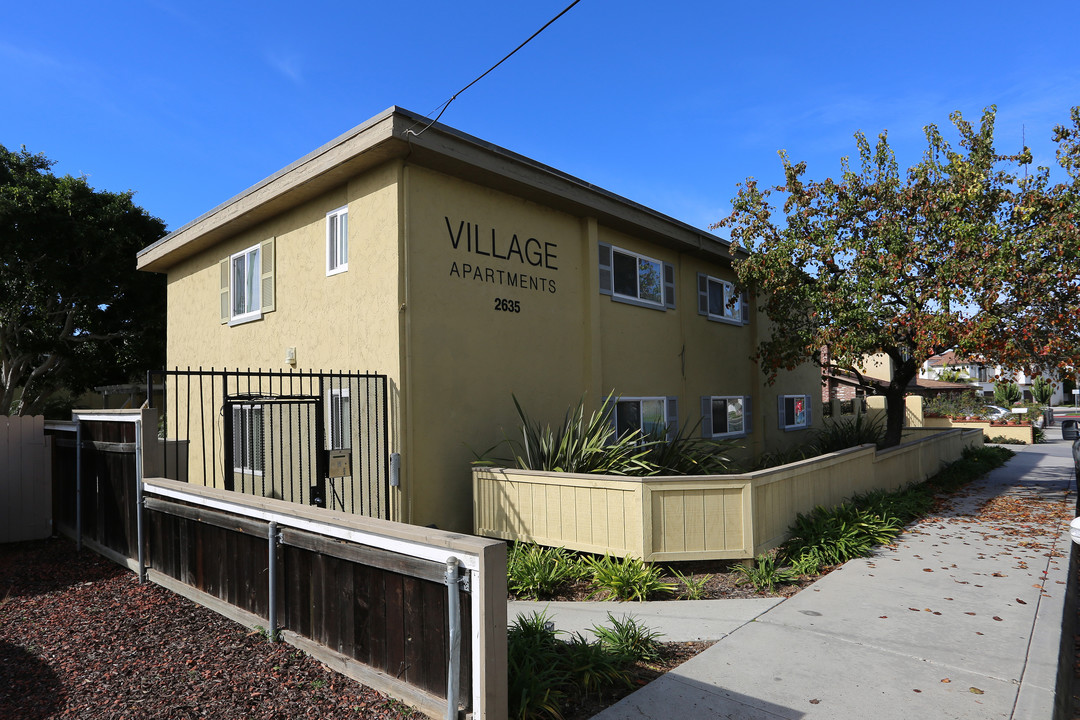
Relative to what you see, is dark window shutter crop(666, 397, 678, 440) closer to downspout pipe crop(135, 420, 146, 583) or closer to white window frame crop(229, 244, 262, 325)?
white window frame crop(229, 244, 262, 325)

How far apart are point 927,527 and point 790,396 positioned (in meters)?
8.11

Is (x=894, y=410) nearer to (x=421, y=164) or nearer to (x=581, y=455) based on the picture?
(x=581, y=455)

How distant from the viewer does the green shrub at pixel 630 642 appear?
197 inches

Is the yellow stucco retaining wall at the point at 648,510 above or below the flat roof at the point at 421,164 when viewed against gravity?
below

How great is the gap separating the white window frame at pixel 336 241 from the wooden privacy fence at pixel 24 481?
4.37m

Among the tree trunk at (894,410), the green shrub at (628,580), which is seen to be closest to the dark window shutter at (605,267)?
the green shrub at (628,580)

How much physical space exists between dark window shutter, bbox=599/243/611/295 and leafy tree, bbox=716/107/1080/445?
9.34 ft

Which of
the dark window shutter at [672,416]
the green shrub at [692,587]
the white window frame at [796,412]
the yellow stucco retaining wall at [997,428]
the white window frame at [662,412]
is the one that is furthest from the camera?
the yellow stucco retaining wall at [997,428]

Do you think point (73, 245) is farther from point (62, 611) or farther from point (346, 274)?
point (62, 611)

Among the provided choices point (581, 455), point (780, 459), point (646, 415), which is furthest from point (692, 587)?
point (780, 459)

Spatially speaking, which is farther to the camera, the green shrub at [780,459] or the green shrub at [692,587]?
the green shrub at [780,459]

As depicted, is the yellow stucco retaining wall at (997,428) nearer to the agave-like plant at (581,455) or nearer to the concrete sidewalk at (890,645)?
the concrete sidewalk at (890,645)

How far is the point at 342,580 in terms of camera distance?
4.44 meters

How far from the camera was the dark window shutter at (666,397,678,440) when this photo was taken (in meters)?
13.0
